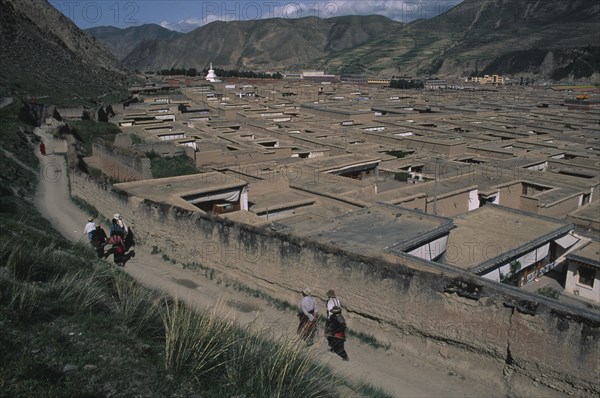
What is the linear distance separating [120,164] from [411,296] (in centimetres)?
1418

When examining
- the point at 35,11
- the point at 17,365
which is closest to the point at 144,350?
the point at 17,365

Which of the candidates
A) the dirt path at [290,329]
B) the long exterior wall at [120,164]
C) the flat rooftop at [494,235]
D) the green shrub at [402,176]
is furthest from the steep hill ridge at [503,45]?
the dirt path at [290,329]

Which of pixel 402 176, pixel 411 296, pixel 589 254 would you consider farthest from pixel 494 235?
pixel 402 176

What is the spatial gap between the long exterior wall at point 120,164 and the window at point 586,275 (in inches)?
558

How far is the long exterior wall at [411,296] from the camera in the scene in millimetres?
6848

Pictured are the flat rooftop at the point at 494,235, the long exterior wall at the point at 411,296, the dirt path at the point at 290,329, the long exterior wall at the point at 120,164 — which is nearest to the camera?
the long exterior wall at the point at 411,296

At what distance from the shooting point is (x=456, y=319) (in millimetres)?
7836

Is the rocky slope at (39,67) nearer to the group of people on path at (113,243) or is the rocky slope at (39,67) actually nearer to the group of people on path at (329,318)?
the group of people on path at (113,243)

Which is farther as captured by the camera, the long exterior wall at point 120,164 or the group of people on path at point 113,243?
the long exterior wall at point 120,164

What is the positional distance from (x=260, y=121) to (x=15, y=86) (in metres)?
19.2

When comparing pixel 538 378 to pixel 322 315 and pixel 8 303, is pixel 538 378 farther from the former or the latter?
pixel 8 303

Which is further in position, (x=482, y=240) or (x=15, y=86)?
(x=15, y=86)

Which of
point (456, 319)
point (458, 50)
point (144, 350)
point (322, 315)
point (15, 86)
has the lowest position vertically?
point (322, 315)

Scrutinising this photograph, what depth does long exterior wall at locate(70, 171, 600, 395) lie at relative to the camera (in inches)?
270
